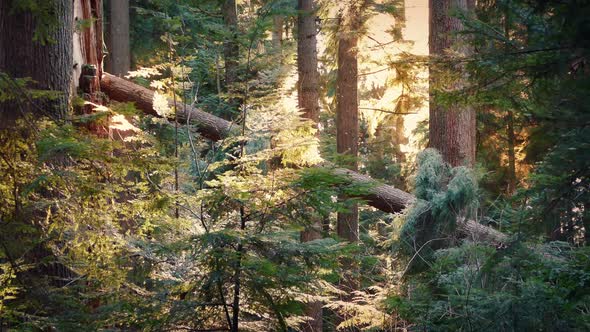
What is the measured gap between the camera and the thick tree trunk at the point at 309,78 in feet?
32.6

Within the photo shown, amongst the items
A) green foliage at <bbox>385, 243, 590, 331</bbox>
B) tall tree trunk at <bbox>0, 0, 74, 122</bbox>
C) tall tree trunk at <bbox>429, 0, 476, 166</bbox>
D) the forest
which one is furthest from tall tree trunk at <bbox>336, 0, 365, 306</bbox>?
tall tree trunk at <bbox>0, 0, 74, 122</bbox>

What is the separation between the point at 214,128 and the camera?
7660 mm

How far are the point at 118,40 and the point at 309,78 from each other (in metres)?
4.29

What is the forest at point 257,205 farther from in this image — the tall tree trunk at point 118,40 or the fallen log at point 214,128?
the tall tree trunk at point 118,40

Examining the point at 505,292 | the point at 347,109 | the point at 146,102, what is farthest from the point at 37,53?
the point at 347,109

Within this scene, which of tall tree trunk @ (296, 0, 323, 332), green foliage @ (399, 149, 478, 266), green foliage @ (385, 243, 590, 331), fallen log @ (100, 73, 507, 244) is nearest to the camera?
green foliage @ (385, 243, 590, 331)

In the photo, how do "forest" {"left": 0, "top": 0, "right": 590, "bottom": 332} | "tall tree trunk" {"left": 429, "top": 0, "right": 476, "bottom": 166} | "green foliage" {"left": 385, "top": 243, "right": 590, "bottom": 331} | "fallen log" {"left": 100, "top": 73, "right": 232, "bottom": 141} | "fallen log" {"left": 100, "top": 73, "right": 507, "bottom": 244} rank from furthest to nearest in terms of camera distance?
"tall tree trunk" {"left": 429, "top": 0, "right": 476, "bottom": 166} → "fallen log" {"left": 100, "top": 73, "right": 232, "bottom": 141} → "fallen log" {"left": 100, "top": 73, "right": 507, "bottom": 244} → "green foliage" {"left": 385, "top": 243, "right": 590, "bottom": 331} → "forest" {"left": 0, "top": 0, "right": 590, "bottom": 332}

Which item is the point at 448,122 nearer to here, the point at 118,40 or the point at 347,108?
the point at 347,108

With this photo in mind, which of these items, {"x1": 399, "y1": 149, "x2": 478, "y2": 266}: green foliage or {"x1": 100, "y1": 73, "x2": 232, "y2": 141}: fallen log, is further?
{"x1": 100, "y1": 73, "x2": 232, "y2": 141}: fallen log

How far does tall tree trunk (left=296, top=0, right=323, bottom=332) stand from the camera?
9.93 meters

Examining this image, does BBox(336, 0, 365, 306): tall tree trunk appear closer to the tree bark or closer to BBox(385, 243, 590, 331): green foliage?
the tree bark

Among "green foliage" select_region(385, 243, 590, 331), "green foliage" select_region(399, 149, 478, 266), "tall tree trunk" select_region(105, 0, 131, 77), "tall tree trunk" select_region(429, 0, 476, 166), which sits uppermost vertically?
"tall tree trunk" select_region(105, 0, 131, 77)

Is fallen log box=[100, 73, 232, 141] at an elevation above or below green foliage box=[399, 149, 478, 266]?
above

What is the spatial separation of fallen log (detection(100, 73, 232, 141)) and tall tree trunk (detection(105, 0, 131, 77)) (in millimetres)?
4369
